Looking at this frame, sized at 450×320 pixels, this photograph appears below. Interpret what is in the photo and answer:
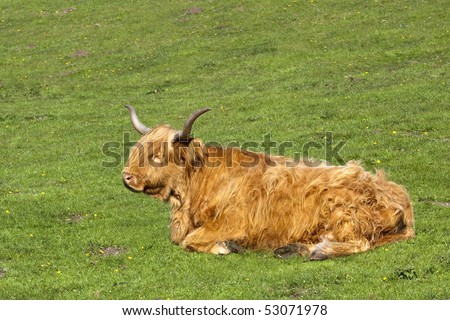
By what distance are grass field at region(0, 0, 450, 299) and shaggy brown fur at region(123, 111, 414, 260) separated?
0.32 m

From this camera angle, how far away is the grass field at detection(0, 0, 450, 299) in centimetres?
932

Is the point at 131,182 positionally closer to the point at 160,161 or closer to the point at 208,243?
the point at 160,161

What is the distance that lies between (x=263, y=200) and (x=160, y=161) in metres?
1.48

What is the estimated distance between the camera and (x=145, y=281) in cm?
932

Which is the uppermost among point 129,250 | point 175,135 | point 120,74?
point 175,135

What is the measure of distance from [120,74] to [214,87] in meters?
4.54

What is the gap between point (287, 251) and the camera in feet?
32.9

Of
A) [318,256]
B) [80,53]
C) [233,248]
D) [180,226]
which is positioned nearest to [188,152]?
[180,226]

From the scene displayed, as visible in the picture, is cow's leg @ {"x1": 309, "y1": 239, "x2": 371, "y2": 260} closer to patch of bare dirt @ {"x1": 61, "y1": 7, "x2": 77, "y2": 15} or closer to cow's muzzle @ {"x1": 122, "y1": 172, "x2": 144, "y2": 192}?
cow's muzzle @ {"x1": 122, "y1": 172, "x2": 144, "y2": 192}

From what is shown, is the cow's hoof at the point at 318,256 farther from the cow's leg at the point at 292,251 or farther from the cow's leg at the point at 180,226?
the cow's leg at the point at 180,226

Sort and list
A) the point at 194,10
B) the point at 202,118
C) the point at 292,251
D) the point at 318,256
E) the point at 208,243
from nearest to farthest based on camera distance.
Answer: the point at 318,256 < the point at 292,251 < the point at 208,243 < the point at 202,118 < the point at 194,10

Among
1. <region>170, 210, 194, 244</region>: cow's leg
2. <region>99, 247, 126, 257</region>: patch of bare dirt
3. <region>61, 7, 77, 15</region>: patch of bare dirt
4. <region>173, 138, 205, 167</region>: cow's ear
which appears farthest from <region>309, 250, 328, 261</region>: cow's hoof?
<region>61, 7, 77, 15</region>: patch of bare dirt

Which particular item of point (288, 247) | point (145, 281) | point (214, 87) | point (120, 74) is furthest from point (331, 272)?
point (120, 74)

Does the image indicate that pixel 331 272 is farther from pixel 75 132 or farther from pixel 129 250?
pixel 75 132
